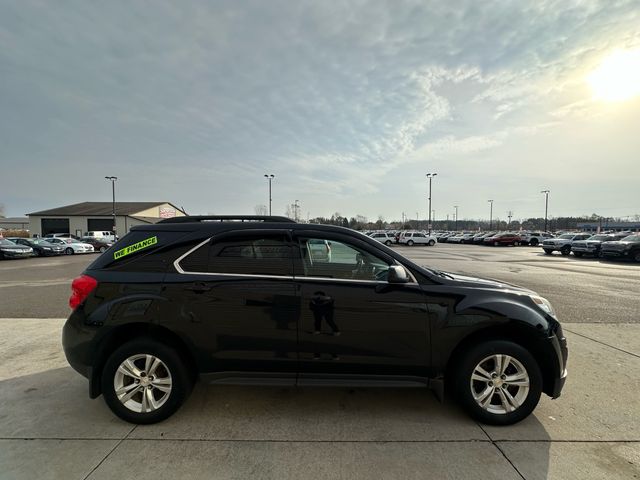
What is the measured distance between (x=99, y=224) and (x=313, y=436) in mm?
72629

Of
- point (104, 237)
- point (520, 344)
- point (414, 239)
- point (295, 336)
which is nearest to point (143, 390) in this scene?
point (295, 336)

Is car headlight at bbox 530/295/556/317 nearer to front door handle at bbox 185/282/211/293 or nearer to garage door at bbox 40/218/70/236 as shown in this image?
front door handle at bbox 185/282/211/293

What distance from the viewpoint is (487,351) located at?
2824 mm

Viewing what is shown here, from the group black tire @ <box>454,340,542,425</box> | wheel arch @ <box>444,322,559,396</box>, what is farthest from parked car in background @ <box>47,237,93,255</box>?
black tire @ <box>454,340,542,425</box>

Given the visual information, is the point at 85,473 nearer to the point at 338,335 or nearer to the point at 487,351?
the point at 338,335

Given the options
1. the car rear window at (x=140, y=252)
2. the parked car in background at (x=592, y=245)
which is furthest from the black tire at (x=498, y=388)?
the parked car in background at (x=592, y=245)

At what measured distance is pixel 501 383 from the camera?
2.85 metres

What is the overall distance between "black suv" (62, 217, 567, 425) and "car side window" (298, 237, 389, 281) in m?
0.07

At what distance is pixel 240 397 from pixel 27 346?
3.66 m

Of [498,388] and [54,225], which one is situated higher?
[54,225]

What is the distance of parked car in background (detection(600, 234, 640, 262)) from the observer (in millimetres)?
17984

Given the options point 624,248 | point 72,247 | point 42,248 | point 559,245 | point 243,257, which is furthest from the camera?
point 72,247

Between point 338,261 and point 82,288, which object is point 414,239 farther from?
point 82,288

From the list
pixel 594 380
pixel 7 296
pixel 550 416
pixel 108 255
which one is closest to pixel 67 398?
pixel 108 255
